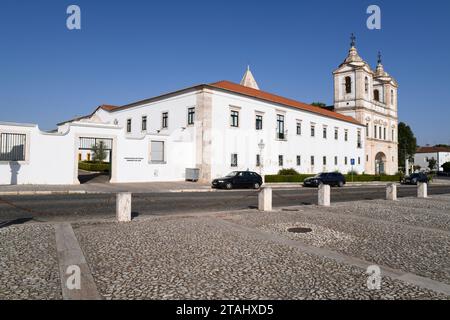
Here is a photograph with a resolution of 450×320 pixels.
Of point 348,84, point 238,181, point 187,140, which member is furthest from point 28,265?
point 348,84

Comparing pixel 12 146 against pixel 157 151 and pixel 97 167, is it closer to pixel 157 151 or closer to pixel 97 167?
pixel 157 151

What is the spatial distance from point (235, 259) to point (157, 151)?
2391cm

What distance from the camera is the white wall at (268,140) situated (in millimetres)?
31156

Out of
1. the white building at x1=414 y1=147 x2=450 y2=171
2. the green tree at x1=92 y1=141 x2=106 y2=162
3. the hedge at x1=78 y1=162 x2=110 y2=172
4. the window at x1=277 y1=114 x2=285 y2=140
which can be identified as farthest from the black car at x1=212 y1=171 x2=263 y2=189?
the white building at x1=414 y1=147 x2=450 y2=171

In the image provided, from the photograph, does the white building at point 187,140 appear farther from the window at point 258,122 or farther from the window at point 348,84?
the window at point 348,84

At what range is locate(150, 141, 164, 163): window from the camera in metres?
28.3

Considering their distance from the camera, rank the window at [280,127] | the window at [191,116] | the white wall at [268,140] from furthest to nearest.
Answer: the window at [280,127] → the window at [191,116] → the white wall at [268,140]

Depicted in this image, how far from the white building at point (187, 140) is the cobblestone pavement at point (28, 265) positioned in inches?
666

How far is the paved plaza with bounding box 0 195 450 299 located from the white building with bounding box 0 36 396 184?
1638cm

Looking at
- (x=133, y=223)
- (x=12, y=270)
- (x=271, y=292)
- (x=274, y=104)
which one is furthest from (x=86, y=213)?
Answer: (x=274, y=104)

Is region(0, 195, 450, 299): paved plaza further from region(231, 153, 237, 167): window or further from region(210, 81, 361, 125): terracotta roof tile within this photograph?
region(210, 81, 361, 125): terracotta roof tile

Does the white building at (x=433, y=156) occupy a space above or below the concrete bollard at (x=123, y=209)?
above

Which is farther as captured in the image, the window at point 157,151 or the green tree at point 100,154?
the green tree at point 100,154

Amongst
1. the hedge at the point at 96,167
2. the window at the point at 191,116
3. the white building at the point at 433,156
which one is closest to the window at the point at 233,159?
the window at the point at 191,116
